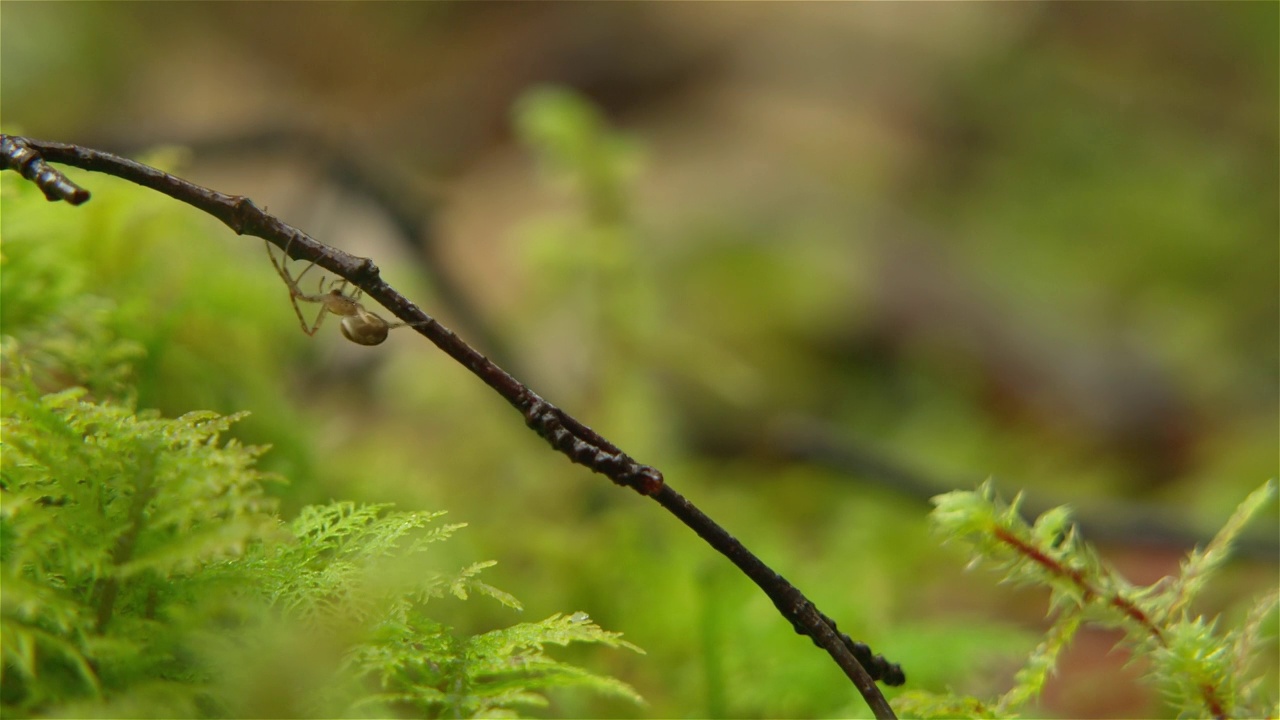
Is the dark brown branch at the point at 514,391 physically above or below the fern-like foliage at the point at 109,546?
above

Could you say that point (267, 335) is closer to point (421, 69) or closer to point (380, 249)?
point (380, 249)

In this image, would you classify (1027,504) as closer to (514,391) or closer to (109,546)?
(514,391)

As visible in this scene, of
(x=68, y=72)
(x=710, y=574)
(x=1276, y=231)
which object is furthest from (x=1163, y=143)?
(x=68, y=72)

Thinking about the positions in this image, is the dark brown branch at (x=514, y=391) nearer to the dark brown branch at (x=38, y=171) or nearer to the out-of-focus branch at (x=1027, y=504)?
the dark brown branch at (x=38, y=171)

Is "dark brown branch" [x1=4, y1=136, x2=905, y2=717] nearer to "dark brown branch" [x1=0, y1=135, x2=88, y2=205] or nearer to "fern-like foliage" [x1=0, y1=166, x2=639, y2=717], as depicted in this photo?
"dark brown branch" [x1=0, y1=135, x2=88, y2=205]

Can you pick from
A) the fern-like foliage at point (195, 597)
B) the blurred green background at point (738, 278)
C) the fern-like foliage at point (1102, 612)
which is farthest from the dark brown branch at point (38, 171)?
the fern-like foliage at point (1102, 612)
